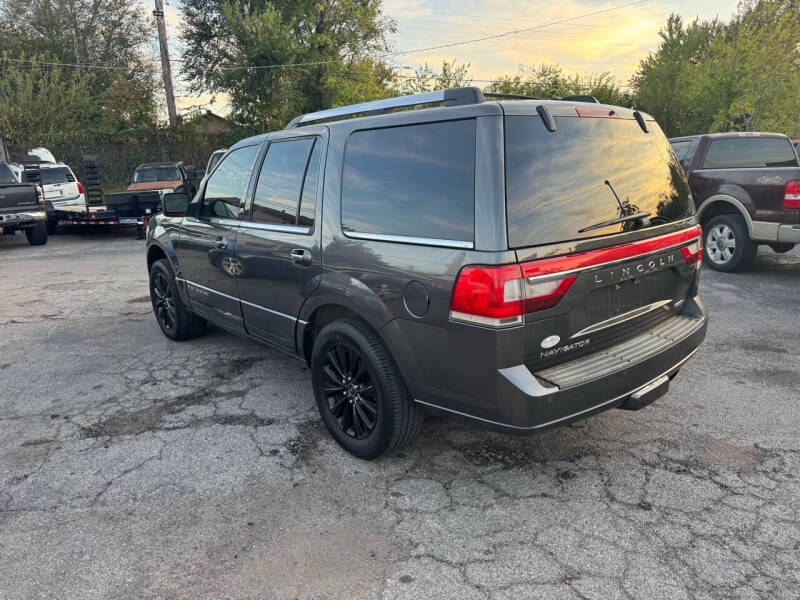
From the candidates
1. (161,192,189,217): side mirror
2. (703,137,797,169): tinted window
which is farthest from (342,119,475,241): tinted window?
(703,137,797,169): tinted window

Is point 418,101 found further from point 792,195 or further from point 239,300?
point 792,195

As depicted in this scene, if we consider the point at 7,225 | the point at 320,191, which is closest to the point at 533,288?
the point at 320,191

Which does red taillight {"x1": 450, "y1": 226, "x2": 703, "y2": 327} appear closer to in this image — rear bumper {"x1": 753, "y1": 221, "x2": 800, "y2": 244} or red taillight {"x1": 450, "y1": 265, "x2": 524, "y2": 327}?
red taillight {"x1": 450, "y1": 265, "x2": 524, "y2": 327}

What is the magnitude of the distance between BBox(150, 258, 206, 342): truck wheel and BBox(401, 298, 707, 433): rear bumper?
319 centimetres

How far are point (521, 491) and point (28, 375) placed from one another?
4.19m

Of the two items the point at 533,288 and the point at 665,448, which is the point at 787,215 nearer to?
the point at 665,448

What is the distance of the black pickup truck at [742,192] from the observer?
6.87 m

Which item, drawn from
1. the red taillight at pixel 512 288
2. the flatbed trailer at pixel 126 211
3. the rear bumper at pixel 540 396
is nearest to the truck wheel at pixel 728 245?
the rear bumper at pixel 540 396

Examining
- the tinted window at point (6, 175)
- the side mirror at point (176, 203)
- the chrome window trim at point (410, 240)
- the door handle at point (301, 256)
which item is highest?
the tinted window at point (6, 175)

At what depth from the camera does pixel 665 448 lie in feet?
10.4

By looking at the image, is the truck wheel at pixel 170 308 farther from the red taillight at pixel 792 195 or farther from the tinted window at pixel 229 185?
the red taillight at pixel 792 195

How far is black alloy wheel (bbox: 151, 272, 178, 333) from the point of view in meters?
5.24

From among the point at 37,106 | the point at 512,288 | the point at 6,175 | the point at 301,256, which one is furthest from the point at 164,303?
the point at 37,106

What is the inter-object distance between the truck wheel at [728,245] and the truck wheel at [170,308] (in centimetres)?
688
